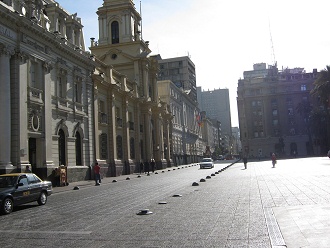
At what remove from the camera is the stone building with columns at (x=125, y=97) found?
125 feet

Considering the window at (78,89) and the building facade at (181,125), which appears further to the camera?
the building facade at (181,125)

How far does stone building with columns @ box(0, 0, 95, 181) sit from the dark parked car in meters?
7.32

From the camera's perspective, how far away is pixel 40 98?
1014 inches

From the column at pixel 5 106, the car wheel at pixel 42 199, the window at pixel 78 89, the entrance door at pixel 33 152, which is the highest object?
the window at pixel 78 89

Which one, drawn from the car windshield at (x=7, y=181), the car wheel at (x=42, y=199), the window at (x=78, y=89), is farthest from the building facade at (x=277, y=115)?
the car windshield at (x=7, y=181)

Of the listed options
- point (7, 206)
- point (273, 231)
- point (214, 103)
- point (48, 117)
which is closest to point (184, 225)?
point (273, 231)

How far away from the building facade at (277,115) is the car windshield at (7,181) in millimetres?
97508

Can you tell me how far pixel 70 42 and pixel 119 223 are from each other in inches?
950

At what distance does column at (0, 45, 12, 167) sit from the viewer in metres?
21.7

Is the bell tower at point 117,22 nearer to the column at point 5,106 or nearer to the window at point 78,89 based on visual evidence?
the window at point 78,89

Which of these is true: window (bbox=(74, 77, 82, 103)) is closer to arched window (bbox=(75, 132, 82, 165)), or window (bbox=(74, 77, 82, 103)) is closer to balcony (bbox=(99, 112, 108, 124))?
arched window (bbox=(75, 132, 82, 165))

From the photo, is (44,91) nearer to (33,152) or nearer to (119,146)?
(33,152)

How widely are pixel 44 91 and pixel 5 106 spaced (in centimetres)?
428

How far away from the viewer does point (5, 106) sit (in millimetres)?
22078
